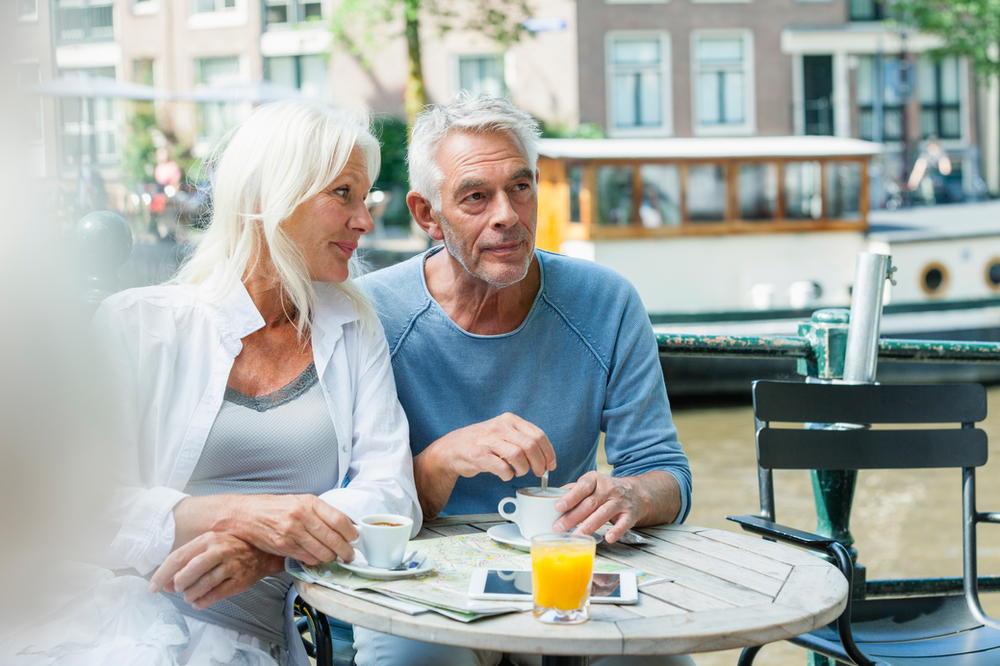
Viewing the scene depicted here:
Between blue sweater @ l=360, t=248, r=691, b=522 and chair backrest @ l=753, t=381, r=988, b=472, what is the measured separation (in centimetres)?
31

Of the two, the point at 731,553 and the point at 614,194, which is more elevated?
the point at 614,194

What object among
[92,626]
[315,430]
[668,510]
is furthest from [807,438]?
[92,626]

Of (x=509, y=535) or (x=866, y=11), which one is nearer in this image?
(x=509, y=535)

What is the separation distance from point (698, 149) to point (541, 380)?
7.60 metres

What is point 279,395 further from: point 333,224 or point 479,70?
point 479,70

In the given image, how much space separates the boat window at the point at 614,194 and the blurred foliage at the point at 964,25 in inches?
451

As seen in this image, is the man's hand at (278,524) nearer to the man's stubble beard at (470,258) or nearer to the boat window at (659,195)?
the man's stubble beard at (470,258)

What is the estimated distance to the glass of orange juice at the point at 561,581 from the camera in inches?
45.3

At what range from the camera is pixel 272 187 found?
1.67 m

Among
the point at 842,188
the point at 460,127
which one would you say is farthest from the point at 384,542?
the point at 842,188

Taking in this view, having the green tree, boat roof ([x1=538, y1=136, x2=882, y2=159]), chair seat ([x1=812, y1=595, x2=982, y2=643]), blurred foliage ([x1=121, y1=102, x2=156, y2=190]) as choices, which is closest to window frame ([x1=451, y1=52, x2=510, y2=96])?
the green tree

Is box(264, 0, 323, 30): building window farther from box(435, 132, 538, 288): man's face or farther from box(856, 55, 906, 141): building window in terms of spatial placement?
box(435, 132, 538, 288): man's face

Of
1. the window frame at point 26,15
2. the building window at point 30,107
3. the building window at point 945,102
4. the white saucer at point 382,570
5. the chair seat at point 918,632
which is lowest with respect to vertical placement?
the chair seat at point 918,632

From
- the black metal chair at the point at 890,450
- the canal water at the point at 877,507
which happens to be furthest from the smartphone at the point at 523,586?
the canal water at the point at 877,507
